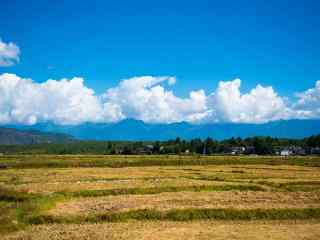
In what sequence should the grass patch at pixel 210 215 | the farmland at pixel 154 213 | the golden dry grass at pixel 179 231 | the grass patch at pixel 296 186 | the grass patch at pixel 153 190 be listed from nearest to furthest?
the golden dry grass at pixel 179 231 < the farmland at pixel 154 213 < the grass patch at pixel 210 215 < the grass patch at pixel 153 190 < the grass patch at pixel 296 186

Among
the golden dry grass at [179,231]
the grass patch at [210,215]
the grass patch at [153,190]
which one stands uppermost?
the grass patch at [153,190]

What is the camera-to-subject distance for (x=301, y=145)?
199375mm

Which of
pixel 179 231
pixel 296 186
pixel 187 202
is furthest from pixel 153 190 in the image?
pixel 296 186

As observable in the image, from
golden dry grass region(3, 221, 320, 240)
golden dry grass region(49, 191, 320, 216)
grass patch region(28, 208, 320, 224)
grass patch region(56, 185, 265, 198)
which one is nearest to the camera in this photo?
golden dry grass region(3, 221, 320, 240)

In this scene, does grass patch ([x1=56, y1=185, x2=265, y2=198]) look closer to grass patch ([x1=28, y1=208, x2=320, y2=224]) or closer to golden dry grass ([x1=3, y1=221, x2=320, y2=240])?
grass patch ([x1=28, y1=208, x2=320, y2=224])

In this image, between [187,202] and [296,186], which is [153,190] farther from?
[296,186]

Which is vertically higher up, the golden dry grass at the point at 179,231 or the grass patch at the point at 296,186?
the grass patch at the point at 296,186

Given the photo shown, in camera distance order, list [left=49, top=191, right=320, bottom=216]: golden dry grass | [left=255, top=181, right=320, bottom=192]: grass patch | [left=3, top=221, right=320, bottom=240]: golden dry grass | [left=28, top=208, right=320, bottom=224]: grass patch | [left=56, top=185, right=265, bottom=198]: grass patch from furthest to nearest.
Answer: [left=255, top=181, right=320, bottom=192]: grass patch < [left=56, top=185, right=265, bottom=198]: grass patch < [left=49, top=191, right=320, bottom=216]: golden dry grass < [left=28, top=208, right=320, bottom=224]: grass patch < [left=3, top=221, right=320, bottom=240]: golden dry grass

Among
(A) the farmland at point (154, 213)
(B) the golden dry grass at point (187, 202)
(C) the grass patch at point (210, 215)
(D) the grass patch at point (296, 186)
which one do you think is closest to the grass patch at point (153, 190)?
(A) the farmland at point (154, 213)

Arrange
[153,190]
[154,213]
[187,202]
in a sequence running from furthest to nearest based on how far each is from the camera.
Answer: [153,190]
[187,202]
[154,213]

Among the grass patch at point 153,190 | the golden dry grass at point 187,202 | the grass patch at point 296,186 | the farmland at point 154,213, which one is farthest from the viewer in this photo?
the grass patch at point 296,186

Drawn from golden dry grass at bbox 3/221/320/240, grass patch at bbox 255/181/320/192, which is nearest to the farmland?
golden dry grass at bbox 3/221/320/240

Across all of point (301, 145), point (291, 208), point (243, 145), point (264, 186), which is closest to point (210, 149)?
point (243, 145)

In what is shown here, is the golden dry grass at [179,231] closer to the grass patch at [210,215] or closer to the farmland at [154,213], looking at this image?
the farmland at [154,213]
